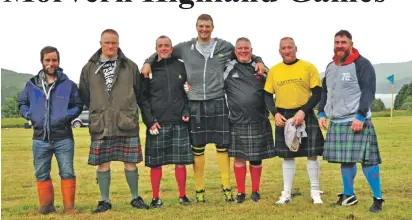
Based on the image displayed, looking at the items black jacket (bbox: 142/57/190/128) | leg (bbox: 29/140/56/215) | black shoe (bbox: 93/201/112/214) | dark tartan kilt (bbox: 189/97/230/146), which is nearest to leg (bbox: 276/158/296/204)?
dark tartan kilt (bbox: 189/97/230/146)

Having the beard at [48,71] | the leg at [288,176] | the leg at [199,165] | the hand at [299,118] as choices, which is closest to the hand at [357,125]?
the hand at [299,118]

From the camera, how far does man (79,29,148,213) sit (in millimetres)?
6062

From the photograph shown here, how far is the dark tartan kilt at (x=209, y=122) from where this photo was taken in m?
6.48

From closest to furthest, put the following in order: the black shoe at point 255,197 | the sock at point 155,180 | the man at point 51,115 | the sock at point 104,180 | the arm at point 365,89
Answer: the arm at point 365,89, the man at point 51,115, the sock at point 104,180, the sock at point 155,180, the black shoe at point 255,197

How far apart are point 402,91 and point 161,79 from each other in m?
58.8

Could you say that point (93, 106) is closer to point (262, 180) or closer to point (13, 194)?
point (13, 194)

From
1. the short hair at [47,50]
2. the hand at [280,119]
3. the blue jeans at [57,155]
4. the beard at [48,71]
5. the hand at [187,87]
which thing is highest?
the short hair at [47,50]

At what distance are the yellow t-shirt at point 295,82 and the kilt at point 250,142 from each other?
468 mm

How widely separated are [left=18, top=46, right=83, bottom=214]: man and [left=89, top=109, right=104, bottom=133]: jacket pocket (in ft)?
0.58

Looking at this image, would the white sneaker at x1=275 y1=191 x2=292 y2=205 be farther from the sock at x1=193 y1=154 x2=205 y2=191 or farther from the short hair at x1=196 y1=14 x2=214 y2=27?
the short hair at x1=196 y1=14 x2=214 y2=27

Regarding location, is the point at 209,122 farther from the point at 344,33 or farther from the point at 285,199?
the point at 344,33

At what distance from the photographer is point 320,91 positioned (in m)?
6.27

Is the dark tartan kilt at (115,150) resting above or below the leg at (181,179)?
above

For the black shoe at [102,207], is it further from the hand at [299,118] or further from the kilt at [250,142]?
the hand at [299,118]
